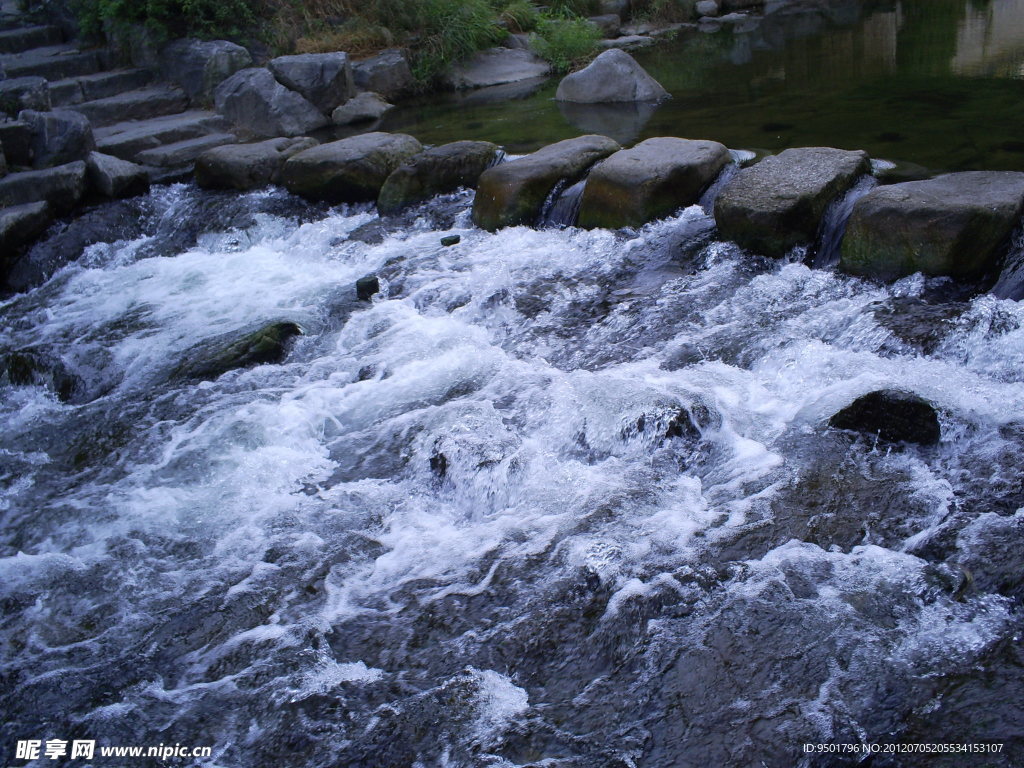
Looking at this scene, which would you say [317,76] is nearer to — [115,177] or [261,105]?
[261,105]

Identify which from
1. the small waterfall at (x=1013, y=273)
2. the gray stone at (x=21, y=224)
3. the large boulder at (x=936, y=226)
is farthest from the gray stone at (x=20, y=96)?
the small waterfall at (x=1013, y=273)

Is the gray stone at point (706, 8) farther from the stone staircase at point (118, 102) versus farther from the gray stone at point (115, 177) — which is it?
the gray stone at point (115, 177)

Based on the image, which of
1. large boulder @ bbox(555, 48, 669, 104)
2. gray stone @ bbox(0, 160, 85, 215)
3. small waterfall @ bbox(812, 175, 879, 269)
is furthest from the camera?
large boulder @ bbox(555, 48, 669, 104)

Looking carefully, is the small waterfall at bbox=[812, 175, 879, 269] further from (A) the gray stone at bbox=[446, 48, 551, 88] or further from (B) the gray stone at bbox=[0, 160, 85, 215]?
(A) the gray stone at bbox=[446, 48, 551, 88]

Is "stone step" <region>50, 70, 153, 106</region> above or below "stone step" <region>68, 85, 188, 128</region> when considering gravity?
above

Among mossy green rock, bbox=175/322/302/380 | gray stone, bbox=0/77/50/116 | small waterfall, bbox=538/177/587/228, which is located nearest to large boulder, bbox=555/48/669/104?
small waterfall, bbox=538/177/587/228

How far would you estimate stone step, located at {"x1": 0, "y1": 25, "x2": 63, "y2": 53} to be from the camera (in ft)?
36.6

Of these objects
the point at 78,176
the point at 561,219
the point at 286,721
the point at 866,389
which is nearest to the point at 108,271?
the point at 78,176

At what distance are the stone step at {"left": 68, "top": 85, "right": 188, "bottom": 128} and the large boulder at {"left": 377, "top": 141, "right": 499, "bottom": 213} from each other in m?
4.97

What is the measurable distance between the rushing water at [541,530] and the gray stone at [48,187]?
2.97 meters

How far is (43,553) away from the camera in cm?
360

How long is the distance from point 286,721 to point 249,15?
35.8ft

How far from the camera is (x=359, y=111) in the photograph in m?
10.6

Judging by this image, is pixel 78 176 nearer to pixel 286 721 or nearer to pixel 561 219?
pixel 561 219
